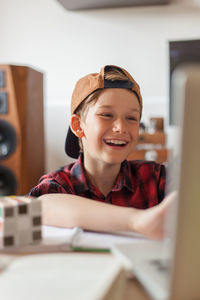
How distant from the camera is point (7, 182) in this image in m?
2.54

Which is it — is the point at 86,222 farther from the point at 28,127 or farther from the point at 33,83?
the point at 33,83

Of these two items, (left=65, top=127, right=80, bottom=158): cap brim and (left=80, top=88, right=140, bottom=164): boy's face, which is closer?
(left=80, top=88, right=140, bottom=164): boy's face

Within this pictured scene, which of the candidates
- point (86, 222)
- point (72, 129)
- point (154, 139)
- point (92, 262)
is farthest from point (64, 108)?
point (92, 262)

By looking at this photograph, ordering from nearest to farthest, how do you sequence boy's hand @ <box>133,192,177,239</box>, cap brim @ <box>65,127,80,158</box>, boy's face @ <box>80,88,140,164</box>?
boy's hand @ <box>133,192,177,239</box> < boy's face @ <box>80,88,140,164</box> < cap brim @ <box>65,127,80,158</box>

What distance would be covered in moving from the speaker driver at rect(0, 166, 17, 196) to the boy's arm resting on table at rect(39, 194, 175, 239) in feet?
6.35

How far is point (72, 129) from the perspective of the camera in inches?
38.9

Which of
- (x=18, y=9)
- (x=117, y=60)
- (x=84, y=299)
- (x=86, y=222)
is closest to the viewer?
(x=84, y=299)

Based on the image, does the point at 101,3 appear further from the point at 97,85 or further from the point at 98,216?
the point at 98,216

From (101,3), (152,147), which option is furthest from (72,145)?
(101,3)

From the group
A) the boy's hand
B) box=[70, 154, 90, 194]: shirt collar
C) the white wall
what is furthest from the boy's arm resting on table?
the white wall

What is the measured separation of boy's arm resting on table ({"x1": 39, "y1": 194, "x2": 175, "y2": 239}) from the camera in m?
0.50

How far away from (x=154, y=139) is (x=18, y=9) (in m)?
1.60

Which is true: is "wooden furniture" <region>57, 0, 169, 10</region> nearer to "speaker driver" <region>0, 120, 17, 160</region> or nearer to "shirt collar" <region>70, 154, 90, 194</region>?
"speaker driver" <region>0, 120, 17, 160</region>

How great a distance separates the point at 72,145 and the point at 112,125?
218 millimetres
